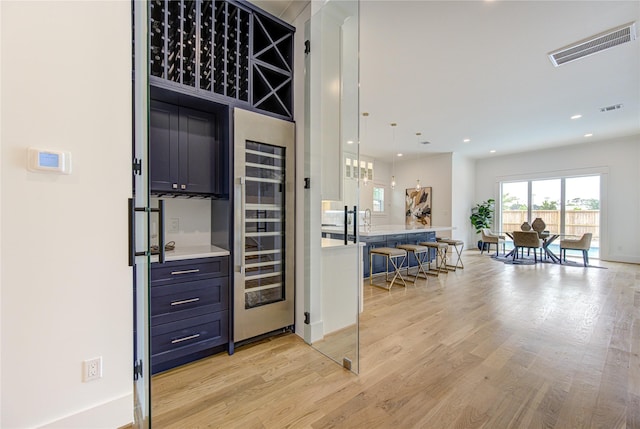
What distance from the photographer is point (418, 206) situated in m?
9.04

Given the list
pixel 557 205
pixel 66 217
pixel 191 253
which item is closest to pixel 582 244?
pixel 557 205

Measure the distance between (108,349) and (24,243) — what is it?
684 millimetres

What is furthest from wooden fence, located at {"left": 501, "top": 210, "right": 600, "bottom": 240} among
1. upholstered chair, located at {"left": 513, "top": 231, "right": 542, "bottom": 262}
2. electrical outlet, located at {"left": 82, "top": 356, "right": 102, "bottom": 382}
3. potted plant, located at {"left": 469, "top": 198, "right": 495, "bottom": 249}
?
electrical outlet, located at {"left": 82, "top": 356, "right": 102, "bottom": 382}

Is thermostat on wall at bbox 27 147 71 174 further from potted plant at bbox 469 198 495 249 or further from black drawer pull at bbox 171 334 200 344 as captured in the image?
potted plant at bbox 469 198 495 249

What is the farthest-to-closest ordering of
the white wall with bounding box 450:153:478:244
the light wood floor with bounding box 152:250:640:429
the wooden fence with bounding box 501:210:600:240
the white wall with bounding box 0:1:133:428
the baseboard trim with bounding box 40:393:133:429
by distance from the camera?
the white wall with bounding box 450:153:478:244 < the wooden fence with bounding box 501:210:600:240 < the light wood floor with bounding box 152:250:640:429 < the baseboard trim with bounding box 40:393:133:429 < the white wall with bounding box 0:1:133:428

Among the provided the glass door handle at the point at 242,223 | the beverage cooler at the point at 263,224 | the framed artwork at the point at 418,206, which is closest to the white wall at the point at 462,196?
the framed artwork at the point at 418,206

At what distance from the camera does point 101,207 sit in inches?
56.8

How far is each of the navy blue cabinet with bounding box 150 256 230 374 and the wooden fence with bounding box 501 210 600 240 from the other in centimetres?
924

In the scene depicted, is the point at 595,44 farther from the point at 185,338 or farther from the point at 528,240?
the point at 185,338

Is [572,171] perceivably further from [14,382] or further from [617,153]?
[14,382]

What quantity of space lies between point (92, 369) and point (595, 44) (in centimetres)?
534

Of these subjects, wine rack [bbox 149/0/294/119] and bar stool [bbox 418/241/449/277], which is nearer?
wine rack [bbox 149/0/294/119]

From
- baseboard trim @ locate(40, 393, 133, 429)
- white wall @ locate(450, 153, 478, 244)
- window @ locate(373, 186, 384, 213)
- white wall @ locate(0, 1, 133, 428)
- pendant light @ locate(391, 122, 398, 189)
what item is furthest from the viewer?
window @ locate(373, 186, 384, 213)

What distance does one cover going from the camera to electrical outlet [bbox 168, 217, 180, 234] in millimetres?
2373
